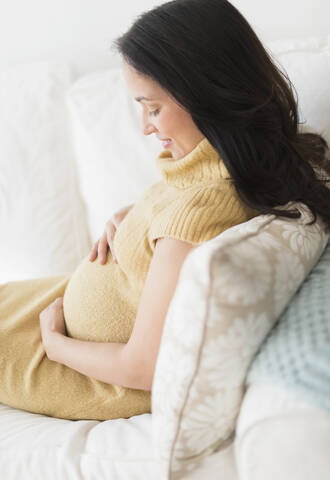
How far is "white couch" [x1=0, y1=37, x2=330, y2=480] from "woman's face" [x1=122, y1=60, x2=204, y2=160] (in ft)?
0.85

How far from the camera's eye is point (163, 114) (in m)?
0.89

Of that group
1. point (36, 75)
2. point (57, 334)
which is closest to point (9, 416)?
point (57, 334)

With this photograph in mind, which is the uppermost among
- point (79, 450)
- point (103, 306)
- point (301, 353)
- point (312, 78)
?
point (312, 78)

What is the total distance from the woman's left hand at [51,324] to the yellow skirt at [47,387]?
0.03m

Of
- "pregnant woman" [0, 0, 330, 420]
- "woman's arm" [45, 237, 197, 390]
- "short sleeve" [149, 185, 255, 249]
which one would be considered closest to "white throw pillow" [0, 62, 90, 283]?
"pregnant woman" [0, 0, 330, 420]

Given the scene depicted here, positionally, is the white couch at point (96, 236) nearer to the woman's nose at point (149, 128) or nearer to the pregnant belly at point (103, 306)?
the pregnant belly at point (103, 306)

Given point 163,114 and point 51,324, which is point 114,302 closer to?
point 51,324

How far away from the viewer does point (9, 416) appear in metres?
0.99

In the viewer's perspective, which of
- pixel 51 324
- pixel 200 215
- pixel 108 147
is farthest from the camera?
pixel 108 147

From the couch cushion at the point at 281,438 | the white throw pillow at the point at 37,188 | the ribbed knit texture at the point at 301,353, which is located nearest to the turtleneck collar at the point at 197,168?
the ribbed knit texture at the point at 301,353

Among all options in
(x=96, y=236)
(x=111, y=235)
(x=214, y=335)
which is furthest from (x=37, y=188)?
(x=214, y=335)

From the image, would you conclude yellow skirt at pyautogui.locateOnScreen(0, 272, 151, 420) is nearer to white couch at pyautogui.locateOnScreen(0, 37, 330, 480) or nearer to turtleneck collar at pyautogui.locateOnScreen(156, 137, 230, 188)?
white couch at pyautogui.locateOnScreen(0, 37, 330, 480)

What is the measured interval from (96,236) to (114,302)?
21.1 inches

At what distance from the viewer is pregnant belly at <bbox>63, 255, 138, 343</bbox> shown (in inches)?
37.6
